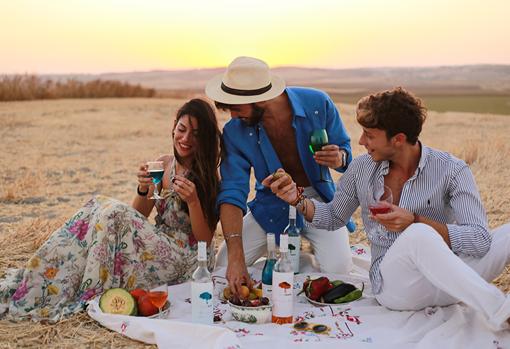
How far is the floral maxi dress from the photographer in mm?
5258

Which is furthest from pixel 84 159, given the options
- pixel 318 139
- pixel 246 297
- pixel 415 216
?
pixel 415 216

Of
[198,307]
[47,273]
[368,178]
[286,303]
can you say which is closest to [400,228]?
[368,178]

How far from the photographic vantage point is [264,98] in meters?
5.74

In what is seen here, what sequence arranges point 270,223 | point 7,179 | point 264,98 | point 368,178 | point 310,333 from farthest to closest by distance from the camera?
1. point 7,179
2. point 270,223
3. point 264,98
4. point 368,178
5. point 310,333

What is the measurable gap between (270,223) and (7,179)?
711 centimetres

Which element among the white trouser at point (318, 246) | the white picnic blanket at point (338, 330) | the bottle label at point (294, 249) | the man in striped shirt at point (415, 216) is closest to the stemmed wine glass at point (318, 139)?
the man in striped shirt at point (415, 216)

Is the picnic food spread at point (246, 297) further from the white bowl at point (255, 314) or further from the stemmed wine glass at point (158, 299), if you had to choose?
the stemmed wine glass at point (158, 299)

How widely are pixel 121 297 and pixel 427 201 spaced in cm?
226

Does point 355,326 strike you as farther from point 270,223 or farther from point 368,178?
point 270,223

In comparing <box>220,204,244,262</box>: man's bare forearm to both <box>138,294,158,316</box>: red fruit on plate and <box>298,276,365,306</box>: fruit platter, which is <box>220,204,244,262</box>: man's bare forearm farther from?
<box>138,294,158,316</box>: red fruit on plate

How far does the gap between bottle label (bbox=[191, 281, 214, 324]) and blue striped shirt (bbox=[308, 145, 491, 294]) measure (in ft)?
3.66

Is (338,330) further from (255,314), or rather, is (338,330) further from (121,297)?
(121,297)

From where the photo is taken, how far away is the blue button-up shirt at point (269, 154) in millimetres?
5945

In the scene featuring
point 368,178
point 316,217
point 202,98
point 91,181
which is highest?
point 202,98
